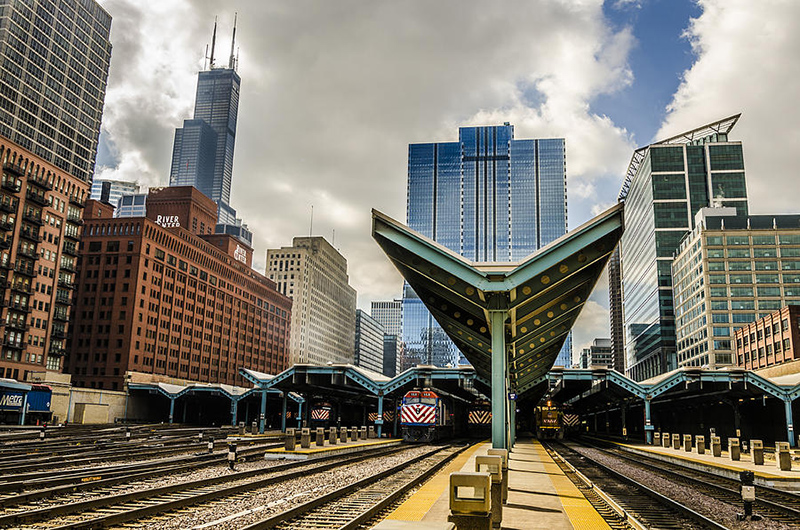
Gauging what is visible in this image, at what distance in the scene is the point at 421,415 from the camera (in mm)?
46406

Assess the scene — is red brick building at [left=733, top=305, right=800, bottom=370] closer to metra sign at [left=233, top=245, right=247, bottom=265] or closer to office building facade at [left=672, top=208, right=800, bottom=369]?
office building facade at [left=672, top=208, right=800, bottom=369]

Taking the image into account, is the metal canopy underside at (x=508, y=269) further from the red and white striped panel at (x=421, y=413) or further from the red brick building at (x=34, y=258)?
the red brick building at (x=34, y=258)

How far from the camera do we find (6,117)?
11431 cm

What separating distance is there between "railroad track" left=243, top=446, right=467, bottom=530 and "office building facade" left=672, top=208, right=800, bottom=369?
109 meters

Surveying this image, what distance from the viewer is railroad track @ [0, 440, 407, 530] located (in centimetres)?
1231

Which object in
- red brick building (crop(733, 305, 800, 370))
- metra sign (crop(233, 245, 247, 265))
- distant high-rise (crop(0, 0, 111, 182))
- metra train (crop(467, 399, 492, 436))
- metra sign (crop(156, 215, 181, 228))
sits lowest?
metra train (crop(467, 399, 492, 436))

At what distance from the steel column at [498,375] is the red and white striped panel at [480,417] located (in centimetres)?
5544

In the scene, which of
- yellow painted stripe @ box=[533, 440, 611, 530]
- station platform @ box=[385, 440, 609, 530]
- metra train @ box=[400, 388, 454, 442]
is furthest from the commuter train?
yellow painted stripe @ box=[533, 440, 611, 530]

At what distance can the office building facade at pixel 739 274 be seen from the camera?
373 ft

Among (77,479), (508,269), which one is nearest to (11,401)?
(77,479)

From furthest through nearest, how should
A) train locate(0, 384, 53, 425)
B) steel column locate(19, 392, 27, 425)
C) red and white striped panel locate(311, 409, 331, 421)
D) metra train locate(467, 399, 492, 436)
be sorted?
1. metra train locate(467, 399, 492, 436)
2. red and white striped panel locate(311, 409, 331, 421)
3. steel column locate(19, 392, 27, 425)
4. train locate(0, 384, 53, 425)

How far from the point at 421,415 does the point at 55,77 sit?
118 m

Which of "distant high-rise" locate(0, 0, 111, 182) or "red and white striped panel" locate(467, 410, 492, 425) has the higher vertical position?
"distant high-rise" locate(0, 0, 111, 182)

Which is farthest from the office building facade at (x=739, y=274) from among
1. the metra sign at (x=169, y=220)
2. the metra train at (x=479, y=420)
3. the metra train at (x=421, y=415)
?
the metra sign at (x=169, y=220)
